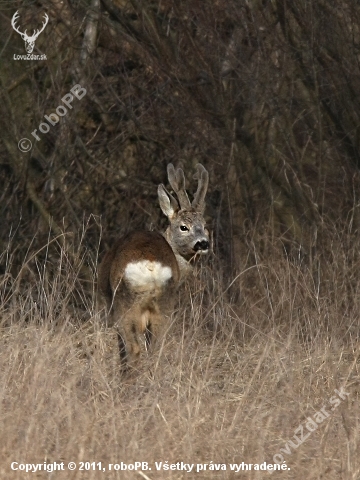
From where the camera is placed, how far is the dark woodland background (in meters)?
9.08

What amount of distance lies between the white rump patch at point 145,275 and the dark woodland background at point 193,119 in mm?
1629

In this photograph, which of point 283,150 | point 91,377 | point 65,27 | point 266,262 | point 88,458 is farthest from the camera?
point 65,27

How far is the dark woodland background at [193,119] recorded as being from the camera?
9.08 metres

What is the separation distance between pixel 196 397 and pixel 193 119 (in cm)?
448

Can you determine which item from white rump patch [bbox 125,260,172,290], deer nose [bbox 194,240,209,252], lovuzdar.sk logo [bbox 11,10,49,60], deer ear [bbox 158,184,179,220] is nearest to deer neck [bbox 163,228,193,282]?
deer nose [bbox 194,240,209,252]

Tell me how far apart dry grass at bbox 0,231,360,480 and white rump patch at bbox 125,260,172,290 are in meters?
0.37

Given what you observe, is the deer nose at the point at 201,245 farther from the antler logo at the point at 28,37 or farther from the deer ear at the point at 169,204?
the antler logo at the point at 28,37

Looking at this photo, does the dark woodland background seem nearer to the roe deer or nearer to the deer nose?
the deer nose

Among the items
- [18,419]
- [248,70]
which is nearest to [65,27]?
[248,70]

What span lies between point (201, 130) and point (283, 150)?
0.76 m

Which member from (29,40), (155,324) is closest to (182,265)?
(155,324)

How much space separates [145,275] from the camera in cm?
685

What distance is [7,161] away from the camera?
33.7 feet

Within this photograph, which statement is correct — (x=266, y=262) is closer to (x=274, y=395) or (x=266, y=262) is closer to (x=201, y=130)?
(x=201, y=130)
